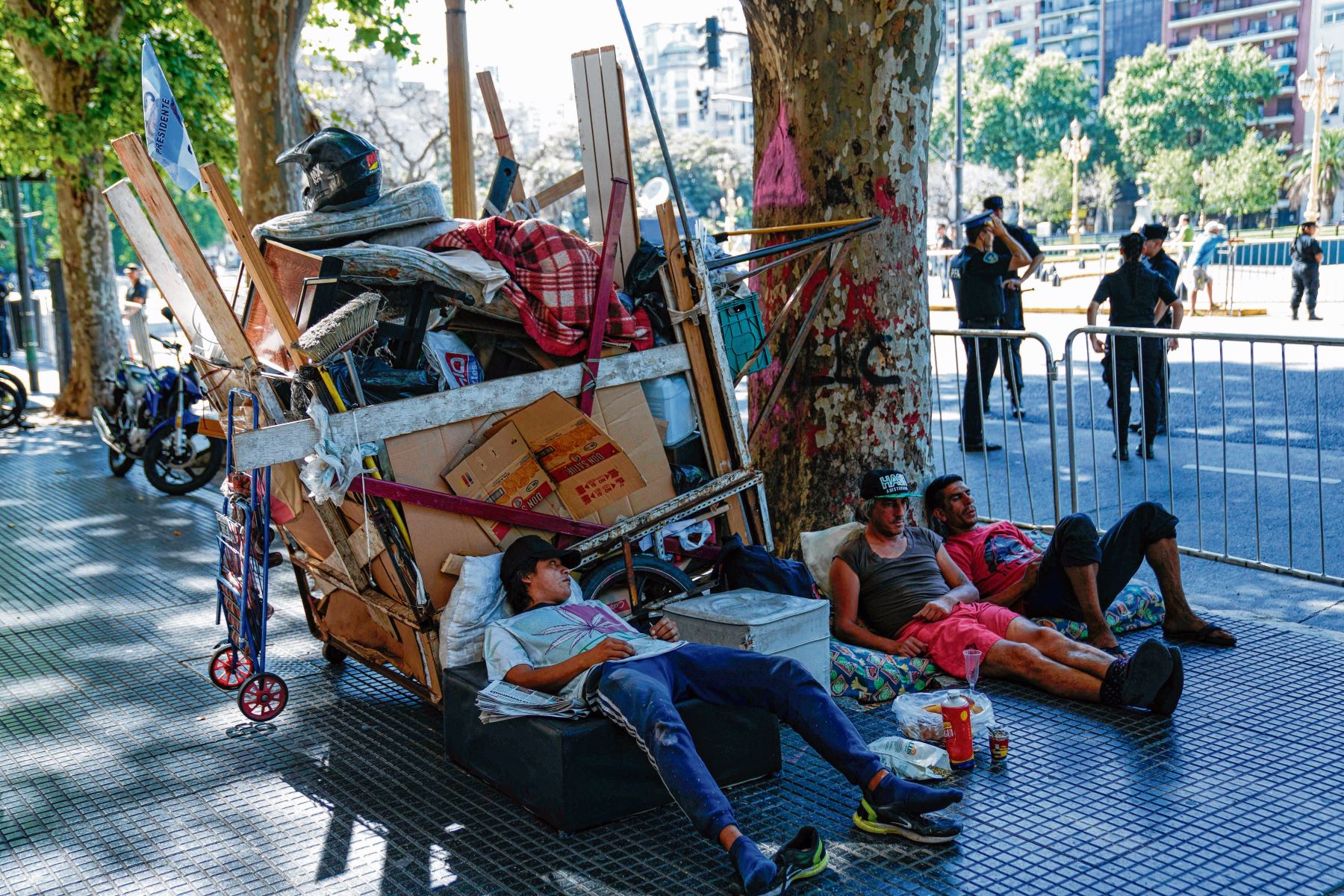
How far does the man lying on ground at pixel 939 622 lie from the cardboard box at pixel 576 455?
1.07 meters

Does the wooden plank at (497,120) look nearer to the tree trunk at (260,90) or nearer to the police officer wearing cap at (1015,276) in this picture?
the tree trunk at (260,90)

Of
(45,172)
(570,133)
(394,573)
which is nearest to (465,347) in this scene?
(394,573)

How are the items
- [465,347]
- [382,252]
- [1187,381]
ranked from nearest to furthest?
[382,252], [465,347], [1187,381]

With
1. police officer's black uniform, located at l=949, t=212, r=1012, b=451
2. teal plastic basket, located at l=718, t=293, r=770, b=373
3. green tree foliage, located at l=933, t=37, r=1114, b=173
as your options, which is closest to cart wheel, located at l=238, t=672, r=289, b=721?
teal plastic basket, located at l=718, t=293, r=770, b=373

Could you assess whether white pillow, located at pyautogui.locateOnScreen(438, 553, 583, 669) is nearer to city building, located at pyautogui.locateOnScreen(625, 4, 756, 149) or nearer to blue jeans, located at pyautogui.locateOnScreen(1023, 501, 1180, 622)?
blue jeans, located at pyautogui.locateOnScreen(1023, 501, 1180, 622)

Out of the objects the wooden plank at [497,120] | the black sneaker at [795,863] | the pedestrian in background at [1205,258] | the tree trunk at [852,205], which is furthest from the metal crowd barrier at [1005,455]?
the pedestrian in background at [1205,258]

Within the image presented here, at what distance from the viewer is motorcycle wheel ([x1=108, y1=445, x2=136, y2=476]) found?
11422mm

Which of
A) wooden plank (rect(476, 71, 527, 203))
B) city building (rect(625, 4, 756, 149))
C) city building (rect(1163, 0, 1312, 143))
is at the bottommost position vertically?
wooden plank (rect(476, 71, 527, 203))

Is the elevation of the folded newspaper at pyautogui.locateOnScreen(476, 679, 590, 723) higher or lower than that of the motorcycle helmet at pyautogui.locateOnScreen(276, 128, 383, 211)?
lower

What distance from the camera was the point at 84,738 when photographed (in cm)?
503

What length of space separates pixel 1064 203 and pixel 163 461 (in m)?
72.9

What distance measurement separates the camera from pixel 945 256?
30.6m

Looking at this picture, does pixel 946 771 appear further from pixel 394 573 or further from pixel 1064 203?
pixel 1064 203

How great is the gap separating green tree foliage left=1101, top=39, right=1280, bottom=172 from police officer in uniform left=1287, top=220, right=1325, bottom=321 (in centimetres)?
6412
